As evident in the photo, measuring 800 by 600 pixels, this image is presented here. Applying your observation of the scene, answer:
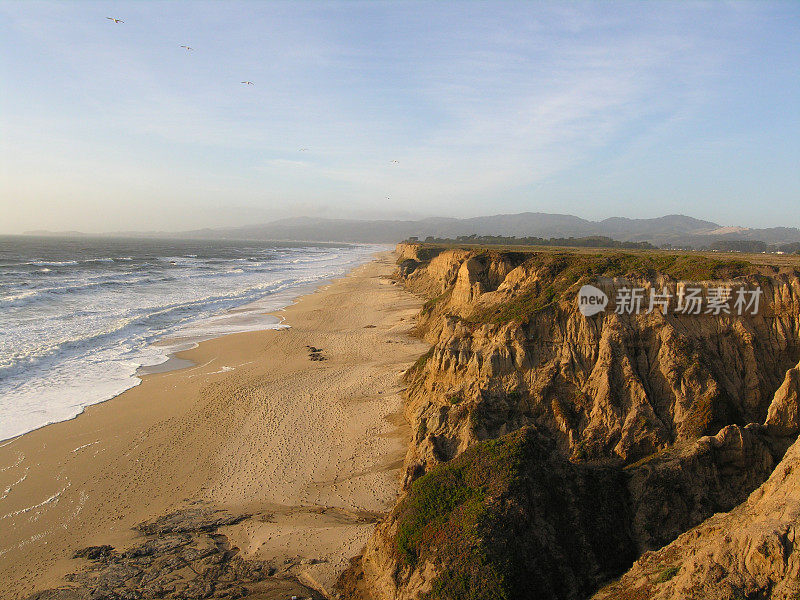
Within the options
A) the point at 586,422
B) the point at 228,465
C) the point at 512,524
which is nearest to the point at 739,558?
the point at 512,524

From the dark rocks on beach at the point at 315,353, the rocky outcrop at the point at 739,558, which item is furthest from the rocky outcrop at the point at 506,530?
the dark rocks on beach at the point at 315,353

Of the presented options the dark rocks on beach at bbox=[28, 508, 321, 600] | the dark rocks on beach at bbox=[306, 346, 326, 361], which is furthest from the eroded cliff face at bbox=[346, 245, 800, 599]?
the dark rocks on beach at bbox=[306, 346, 326, 361]

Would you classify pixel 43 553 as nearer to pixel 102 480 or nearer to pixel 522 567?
pixel 102 480

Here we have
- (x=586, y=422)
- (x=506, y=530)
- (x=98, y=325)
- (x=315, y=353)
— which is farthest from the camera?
(x=98, y=325)

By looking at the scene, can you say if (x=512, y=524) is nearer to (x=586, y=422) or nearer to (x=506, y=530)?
(x=506, y=530)

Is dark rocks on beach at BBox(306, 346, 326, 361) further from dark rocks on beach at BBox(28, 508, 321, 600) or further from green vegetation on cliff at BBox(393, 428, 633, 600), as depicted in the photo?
green vegetation on cliff at BBox(393, 428, 633, 600)

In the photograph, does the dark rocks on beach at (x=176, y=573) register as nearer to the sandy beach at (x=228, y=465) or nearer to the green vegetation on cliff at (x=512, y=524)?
the sandy beach at (x=228, y=465)
